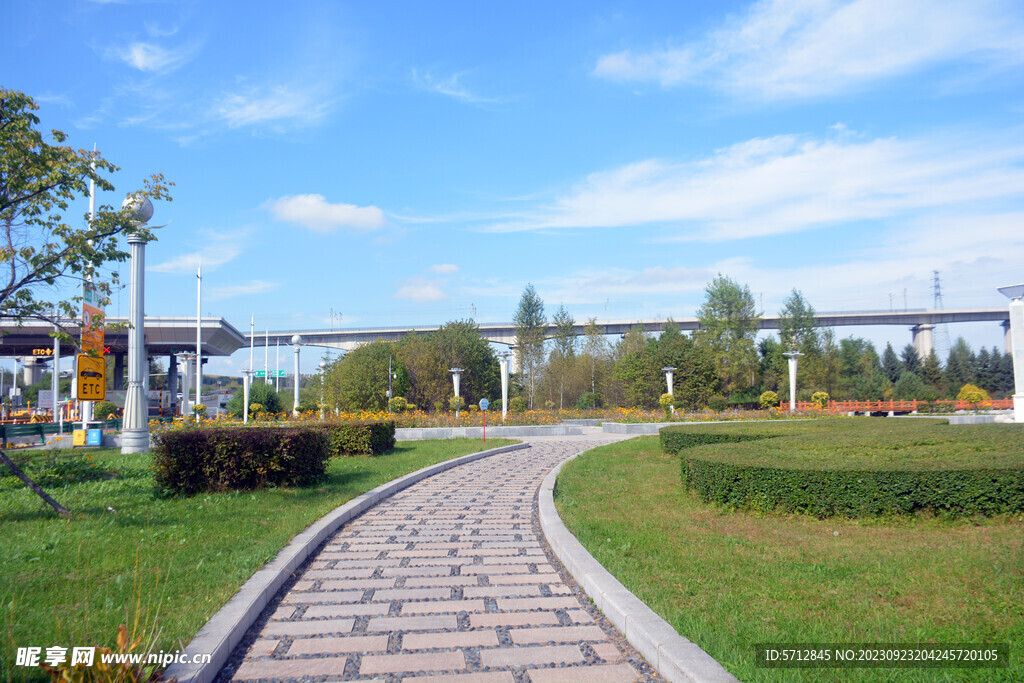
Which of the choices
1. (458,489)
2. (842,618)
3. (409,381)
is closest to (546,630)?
(842,618)

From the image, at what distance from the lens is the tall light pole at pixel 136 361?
51.6 ft

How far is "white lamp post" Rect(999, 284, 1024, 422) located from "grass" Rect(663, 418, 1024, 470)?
29.5ft

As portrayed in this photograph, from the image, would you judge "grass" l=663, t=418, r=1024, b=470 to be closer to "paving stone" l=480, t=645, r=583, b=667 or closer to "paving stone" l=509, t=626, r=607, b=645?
"paving stone" l=509, t=626, r=607, b=645

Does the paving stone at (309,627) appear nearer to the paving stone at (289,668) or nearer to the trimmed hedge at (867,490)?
the paving stone at (289,668)

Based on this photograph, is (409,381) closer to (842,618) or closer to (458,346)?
(458,346)

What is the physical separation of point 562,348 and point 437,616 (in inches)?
1645

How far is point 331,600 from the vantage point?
5.09 metres

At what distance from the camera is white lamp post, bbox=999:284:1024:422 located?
1767 cm

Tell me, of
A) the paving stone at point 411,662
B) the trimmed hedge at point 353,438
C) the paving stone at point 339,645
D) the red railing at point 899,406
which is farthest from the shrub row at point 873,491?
the red railing at point 899,406

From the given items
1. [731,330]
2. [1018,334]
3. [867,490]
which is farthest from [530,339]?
[867,490]

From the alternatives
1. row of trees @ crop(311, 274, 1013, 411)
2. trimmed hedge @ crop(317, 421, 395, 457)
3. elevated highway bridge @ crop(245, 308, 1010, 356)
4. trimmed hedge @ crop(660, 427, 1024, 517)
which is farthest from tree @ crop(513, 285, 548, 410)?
trimmed hedge @ crop(660, 427, 1024, 517)

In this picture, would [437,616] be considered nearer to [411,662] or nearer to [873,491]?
[411,662]

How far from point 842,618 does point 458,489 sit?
7.57 m

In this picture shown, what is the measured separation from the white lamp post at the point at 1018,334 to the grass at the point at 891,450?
9001 millimetres
